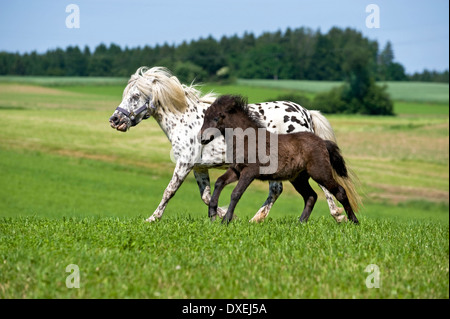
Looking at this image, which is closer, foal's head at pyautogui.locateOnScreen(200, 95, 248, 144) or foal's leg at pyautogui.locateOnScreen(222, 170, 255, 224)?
foal's leg at pyautogui.locateOnScreen(222, 170, 255, 224)

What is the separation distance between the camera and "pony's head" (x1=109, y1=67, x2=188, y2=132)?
32.5ft

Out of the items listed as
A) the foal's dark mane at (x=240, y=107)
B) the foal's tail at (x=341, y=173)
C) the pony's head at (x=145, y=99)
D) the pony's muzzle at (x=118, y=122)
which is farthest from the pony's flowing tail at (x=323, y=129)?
the pony's muzzle at (x=118, y=122)

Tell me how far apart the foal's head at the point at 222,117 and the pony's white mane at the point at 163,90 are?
4.44 ft

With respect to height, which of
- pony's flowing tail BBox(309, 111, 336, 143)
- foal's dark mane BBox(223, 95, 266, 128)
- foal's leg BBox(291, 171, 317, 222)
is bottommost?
foal's leg BBox(291, 171, 317, 222)

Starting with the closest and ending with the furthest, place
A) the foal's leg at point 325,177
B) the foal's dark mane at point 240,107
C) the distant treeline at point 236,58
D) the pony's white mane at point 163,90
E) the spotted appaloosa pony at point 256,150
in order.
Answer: the spotted appaloosa pony at point 256,150, the foal's leg at point 325,177, the foal's dark mane at point 240,107, the pony's white mane at point 163,90, the distant treeline at point 236,58

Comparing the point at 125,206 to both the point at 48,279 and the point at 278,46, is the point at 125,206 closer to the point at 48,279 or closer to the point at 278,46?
the point at 48,279

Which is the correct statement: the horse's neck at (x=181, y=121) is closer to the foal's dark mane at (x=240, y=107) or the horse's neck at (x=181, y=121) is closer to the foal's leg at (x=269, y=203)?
the foal's dark mane at (x=240, y=107)

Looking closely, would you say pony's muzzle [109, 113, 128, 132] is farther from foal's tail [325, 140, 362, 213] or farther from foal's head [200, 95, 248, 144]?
foal's tail [325, 140, 362, 213]

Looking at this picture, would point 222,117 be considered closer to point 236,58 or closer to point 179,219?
Result: point 179,219

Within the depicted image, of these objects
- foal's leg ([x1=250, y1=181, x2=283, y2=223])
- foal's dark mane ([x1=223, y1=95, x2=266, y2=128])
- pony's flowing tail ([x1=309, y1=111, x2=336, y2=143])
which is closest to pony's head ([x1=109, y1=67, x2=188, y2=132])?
foal's dark mane ([x1=223, y1=95, x2=266, y2=128])

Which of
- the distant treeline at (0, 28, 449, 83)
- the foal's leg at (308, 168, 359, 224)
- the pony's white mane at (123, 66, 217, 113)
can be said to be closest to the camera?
the foal's leg at (308, 168, 359, 224)

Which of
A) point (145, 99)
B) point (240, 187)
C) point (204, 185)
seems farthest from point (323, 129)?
point (145, 99)

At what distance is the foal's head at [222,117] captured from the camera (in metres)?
8.60

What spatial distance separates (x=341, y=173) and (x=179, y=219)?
8.93ft
